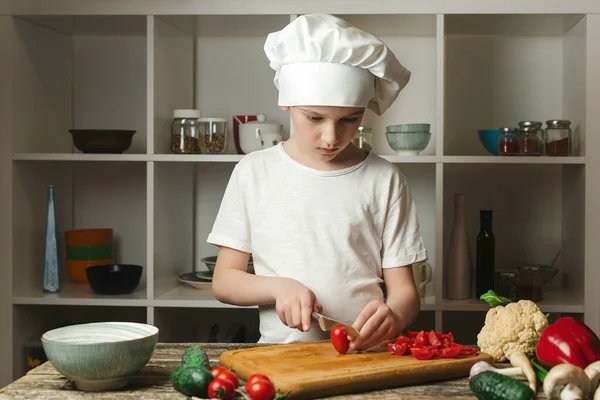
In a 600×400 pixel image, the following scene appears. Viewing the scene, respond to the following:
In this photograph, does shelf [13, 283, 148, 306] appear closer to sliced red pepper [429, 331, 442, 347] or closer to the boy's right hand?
the boy's right hand

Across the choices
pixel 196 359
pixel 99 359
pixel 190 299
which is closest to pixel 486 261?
pixel 190 299

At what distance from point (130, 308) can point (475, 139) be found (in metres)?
1.38

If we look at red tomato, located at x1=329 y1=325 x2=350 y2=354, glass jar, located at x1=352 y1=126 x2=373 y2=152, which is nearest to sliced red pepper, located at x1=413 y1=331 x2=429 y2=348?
red tomato, located at x1=329 y1=325 x2=350 y2=354

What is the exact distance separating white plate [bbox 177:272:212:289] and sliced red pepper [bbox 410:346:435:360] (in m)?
1.41

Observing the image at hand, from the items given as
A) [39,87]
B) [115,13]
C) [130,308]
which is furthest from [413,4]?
[130,308]

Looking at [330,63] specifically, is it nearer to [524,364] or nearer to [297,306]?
[297,306]

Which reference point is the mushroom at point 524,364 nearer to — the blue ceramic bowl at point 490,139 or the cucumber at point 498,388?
the cucumber at point 498,388

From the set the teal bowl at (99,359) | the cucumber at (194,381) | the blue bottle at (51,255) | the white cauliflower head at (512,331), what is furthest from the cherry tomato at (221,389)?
the blue bottle at (51,255)

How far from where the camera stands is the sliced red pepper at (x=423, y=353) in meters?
1.23

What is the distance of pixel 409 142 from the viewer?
244 cm

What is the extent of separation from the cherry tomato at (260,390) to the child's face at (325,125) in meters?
0.57

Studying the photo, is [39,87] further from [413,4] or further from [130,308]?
[413,4]

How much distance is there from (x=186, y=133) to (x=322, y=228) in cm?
100

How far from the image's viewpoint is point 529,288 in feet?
7.94
